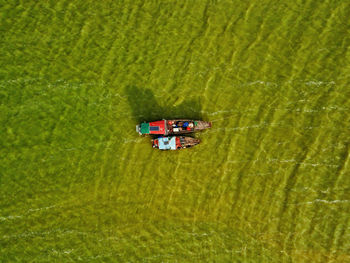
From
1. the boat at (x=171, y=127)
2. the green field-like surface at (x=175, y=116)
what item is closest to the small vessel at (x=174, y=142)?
the boat at (x=171, y=127)

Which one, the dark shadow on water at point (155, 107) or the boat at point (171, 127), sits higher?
the dark shadow on water at point (155, 107)

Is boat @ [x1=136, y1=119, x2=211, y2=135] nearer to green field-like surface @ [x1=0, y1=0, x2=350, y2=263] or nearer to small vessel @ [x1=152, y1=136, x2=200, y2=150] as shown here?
small vessel @ [x1=152, y1=136, x2=200, y2=150]

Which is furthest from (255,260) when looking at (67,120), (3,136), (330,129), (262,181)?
(3,136)

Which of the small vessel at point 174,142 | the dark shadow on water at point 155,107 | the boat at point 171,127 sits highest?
the dark shadow on water at point 155,107

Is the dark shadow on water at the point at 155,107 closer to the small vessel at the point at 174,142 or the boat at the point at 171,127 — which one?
the boat at the point at 171,127

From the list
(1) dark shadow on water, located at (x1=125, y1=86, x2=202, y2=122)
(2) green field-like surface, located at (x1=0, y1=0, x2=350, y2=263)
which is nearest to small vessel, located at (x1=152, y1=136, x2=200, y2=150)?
(2) green field-like surface, located at (x1=0, y1=0, x2=350, y2=263)

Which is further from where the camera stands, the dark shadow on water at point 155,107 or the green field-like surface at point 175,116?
the dark shadow on water at point 155,107

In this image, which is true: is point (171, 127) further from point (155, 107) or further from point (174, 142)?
point (155, 107)
